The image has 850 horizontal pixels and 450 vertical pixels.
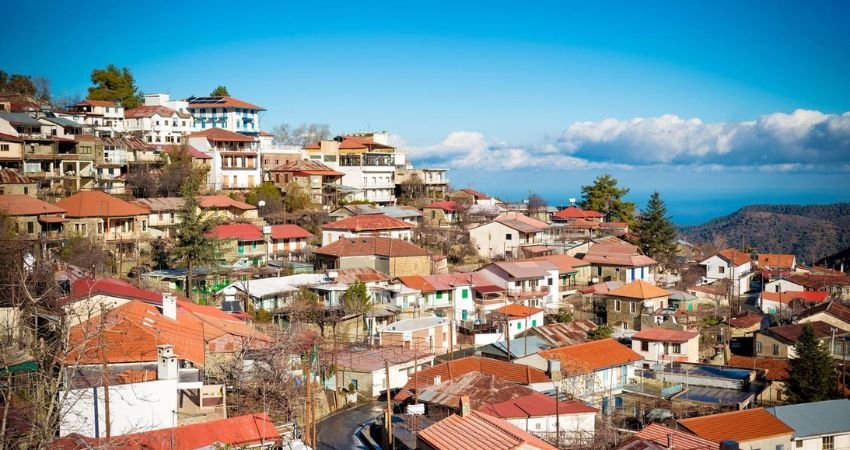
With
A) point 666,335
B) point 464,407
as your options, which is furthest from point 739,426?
point 666,335

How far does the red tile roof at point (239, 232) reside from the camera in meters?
35.1

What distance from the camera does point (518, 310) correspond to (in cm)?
3294

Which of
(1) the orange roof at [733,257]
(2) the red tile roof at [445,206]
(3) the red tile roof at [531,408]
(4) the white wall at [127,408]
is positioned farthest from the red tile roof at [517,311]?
(1) the orange roof at [733,257]

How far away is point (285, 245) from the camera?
3750 cm

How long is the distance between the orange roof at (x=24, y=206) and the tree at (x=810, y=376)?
2720 cm

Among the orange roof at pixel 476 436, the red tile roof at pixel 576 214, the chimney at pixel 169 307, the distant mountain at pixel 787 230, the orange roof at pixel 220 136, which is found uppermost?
the orange roof at pixel 220 136

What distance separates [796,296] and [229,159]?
30745 millimetres

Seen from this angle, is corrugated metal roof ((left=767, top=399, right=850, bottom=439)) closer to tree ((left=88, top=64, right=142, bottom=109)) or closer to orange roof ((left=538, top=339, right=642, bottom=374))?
orange roof ((left=538, top=339, right=642, bottom=374))

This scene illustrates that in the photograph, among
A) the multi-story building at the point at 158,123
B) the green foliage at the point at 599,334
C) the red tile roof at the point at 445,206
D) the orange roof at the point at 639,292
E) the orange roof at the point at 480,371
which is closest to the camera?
the orange roof at the point at 480,371

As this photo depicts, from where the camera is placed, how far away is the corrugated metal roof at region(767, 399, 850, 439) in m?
21.9

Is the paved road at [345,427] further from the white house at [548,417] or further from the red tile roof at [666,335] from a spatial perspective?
the red tile roof at [666,335]

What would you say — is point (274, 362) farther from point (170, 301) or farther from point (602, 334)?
point (602, 334)

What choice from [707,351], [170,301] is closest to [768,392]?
[707,351]

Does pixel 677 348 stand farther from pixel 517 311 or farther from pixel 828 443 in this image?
pixel 828 443
